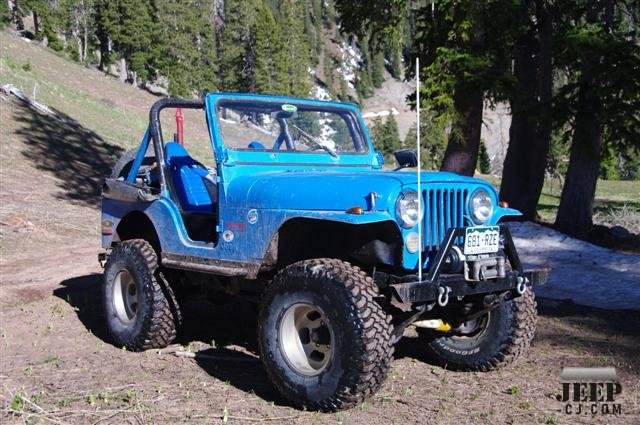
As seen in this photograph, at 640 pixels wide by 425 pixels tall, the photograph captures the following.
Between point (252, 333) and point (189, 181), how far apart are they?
1639 mm

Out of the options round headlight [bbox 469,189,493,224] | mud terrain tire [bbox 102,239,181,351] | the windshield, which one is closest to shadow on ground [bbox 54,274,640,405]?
mud terrain tire [bbox 102,239,181,351]

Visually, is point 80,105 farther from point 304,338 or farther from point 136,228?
point 304,338

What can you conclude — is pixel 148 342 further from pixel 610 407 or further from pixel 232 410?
pixel 610 407

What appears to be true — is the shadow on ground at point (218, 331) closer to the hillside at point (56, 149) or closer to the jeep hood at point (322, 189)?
the hillside at point (56, 149)

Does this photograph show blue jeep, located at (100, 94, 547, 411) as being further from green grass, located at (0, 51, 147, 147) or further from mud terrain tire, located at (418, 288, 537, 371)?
green grass, located at (0, 51, 147, 147)

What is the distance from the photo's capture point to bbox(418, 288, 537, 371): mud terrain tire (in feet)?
18.0

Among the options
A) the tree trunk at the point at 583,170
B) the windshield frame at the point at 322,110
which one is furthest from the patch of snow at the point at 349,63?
the windshield frame at the point at 322,110

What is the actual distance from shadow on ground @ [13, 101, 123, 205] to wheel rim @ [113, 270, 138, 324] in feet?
37.3

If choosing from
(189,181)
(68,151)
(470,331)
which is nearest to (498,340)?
(470,331)

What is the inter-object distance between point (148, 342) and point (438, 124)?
802cm

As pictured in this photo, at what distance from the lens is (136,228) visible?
23.7ft

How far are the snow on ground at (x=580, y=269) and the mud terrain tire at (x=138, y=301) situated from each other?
15.5ft

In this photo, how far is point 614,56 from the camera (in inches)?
468

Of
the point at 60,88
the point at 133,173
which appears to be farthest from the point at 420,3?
the point at 60,88
